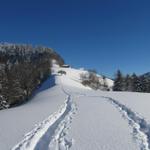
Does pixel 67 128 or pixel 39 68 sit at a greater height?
pixel 39 68

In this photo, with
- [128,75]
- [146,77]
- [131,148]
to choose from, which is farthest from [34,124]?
[128,75]

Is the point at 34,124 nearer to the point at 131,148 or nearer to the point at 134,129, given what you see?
the point at 134,129

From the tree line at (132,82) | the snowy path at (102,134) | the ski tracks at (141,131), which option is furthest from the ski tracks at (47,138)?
the tree line at (132,82)

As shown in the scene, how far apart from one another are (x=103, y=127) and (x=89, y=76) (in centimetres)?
13282

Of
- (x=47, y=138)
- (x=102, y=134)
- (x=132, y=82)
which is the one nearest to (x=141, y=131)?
(x=102, y=134)

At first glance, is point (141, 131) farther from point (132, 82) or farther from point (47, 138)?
point (132, 82)

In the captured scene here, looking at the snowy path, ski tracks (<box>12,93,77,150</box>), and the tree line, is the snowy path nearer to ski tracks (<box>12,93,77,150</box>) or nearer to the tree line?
ski tracks (<box>12,93,77,150</box>)

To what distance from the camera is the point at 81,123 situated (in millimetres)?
17000

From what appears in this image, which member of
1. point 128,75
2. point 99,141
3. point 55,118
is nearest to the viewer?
point 99,141

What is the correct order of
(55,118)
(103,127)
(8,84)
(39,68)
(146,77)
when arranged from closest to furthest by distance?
(103,127) → (55,118) → (8,84) → (146,77) → (39,68)

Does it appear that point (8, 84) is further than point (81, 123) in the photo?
Yes

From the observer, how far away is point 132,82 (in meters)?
92.8

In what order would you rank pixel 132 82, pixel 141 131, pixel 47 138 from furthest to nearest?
pixel 132 82, pixel 141 131, pixel 47 138

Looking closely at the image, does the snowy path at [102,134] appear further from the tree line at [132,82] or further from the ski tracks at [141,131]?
the tree line at [132,82]
